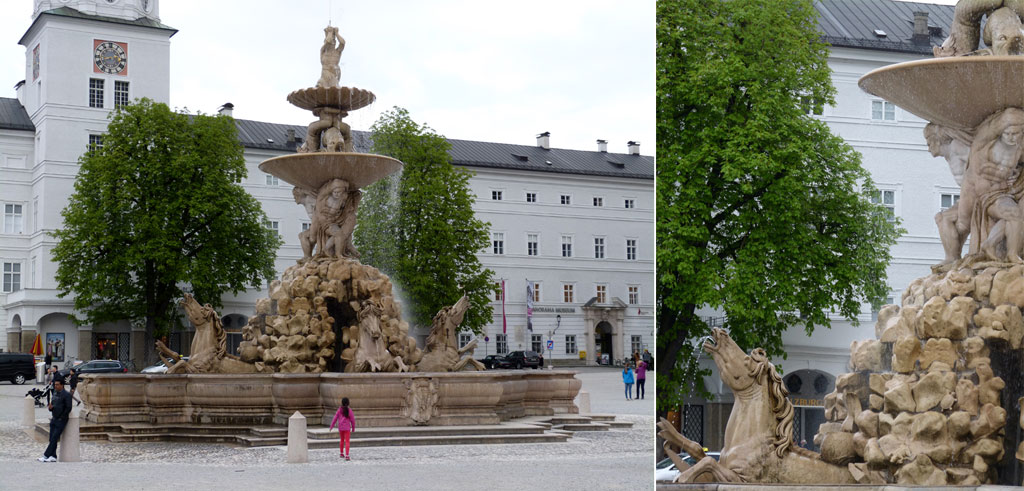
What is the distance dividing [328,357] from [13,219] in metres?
32.6

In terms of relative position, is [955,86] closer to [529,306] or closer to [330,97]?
[330,97]

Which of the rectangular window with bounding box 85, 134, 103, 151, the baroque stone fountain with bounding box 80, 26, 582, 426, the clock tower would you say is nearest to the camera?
the baroque stone fountain with bounding box 80, 26, 582, 426

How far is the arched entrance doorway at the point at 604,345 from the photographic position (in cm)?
4753

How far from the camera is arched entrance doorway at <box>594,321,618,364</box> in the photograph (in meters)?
47.5

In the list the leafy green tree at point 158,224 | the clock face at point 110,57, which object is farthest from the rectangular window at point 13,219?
the clock face at point 110,57

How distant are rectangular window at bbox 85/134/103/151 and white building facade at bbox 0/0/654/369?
7 centimetres

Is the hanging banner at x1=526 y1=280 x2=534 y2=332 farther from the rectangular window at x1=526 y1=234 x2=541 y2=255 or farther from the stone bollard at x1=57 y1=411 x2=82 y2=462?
the stone bollard at x1=57 y1=411 x2=82 y2=462

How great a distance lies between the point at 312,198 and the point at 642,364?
12292 mm

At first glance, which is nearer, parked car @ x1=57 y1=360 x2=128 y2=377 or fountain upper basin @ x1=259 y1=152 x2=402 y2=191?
fountain upper basin @ x1=259 y1=152 x2=402 y2=191

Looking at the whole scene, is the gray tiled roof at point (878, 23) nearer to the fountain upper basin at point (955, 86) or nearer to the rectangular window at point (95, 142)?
the fountain upper basin at point (955, 86)

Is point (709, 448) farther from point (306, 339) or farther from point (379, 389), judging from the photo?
point (306, 339)

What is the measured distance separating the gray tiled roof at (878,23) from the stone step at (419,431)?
5946 millimetres

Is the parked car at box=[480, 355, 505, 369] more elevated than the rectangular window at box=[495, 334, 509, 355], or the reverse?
the rectangular window at box=[495, 334, 509, 355]

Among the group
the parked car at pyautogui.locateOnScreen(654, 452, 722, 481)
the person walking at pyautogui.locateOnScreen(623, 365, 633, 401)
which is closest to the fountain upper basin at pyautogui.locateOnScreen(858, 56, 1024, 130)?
the parked car at pyautogui.locateOnScreen(654, 452, 722, 481)
